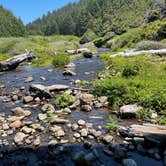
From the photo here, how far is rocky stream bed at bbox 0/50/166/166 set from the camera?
9.95m

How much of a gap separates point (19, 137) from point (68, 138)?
71.2 inches

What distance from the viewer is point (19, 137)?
1153cm

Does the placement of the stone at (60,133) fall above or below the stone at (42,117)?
below

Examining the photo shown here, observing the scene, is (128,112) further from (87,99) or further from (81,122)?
(87,99)

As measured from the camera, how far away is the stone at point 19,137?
11.3 metres

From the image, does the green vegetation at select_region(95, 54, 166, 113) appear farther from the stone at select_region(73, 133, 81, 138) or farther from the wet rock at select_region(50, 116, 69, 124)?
the stone at select_region(73, 133, 81, 138)

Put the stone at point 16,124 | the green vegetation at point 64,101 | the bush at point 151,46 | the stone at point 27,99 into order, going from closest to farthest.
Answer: the stone at point 16,124 < the green vegetation at point 64,101 < the stone at point 27,99 < the bush at point 151,46

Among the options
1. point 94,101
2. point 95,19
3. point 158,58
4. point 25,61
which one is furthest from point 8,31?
point 94,101

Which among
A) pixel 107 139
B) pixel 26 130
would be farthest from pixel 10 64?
pixel 107 139

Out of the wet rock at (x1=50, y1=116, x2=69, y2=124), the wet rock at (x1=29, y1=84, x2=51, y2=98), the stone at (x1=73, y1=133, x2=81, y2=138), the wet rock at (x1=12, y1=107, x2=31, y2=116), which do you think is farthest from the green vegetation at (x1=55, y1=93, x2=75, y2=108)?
the stone at (x1=73, y1=133, x2=81, y2=138)

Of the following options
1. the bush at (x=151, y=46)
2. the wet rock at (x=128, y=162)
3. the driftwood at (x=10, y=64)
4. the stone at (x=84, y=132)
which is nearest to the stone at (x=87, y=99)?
the stone at (x=84, y=132)

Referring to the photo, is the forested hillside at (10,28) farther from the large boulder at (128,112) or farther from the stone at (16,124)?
the large boulder at (128,112)

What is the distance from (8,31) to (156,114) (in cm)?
11284

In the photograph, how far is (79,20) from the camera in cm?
17038
